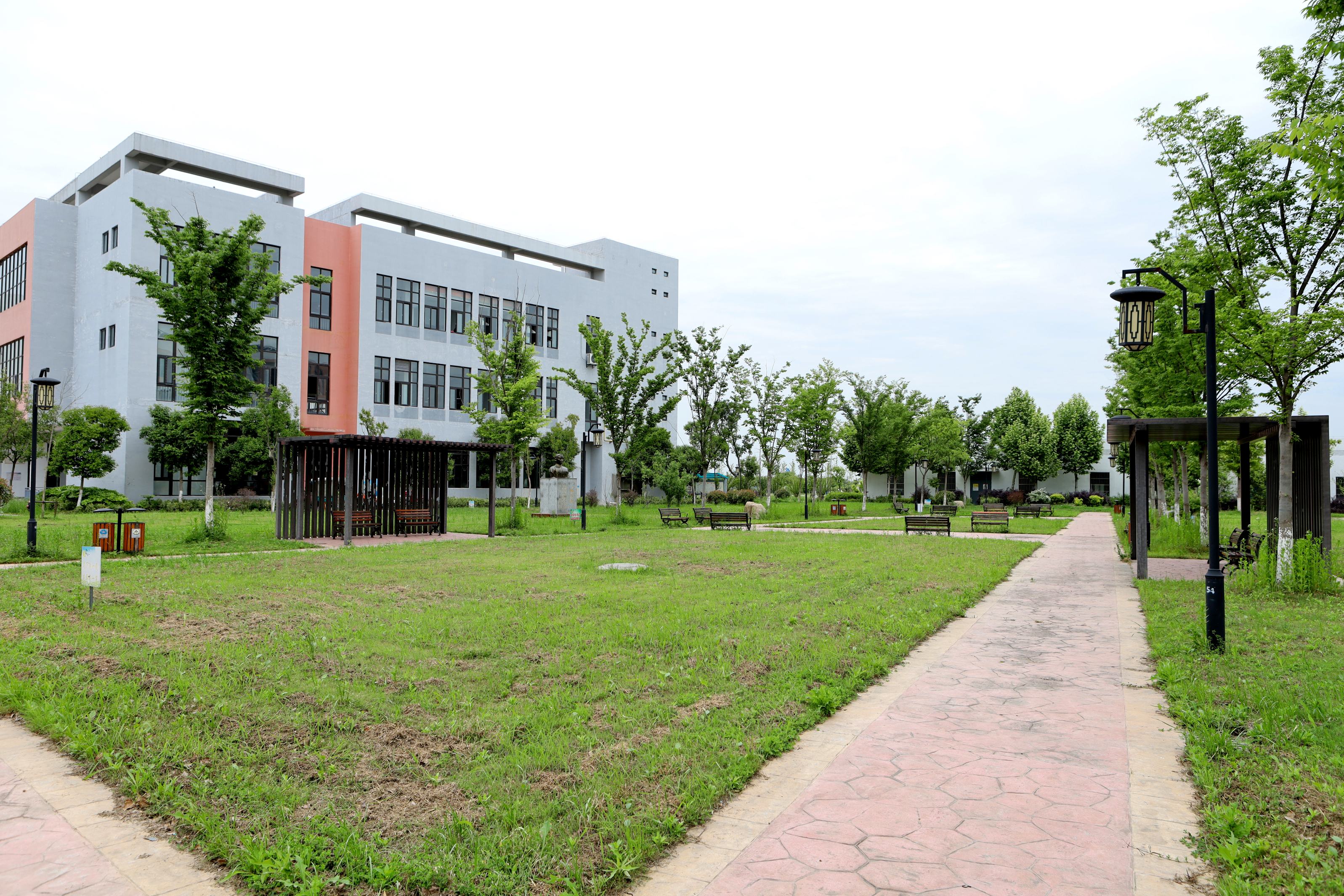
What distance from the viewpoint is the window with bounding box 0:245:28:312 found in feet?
135

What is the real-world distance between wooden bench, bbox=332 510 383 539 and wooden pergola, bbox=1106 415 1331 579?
1870cm

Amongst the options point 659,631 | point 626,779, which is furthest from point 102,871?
point 659,631

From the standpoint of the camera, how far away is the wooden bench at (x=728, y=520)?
26703mm

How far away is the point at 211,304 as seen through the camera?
19844mm

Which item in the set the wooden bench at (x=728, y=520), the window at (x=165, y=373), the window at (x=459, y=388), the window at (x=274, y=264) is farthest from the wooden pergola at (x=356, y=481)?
the window at (x=459, y=388)

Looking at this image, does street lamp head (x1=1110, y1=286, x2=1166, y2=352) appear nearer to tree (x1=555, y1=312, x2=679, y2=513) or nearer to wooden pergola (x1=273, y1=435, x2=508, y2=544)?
wooden pergola (x1=273, y1=435, x2=508, y2=544)

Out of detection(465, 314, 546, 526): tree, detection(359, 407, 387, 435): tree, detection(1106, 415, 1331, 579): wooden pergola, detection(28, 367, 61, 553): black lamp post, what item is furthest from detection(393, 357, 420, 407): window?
detection(1106, 415, 1331, 579): wooden pergola

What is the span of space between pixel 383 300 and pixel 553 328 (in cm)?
1270

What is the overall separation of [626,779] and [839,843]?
4.25 feet

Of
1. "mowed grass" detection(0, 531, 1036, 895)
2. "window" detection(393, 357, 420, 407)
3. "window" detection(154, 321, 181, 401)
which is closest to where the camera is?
"mowed grass" detection(0, 531, 1036, 895)

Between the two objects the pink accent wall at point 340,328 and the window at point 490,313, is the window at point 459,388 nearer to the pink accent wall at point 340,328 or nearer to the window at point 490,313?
the window at point 490,313

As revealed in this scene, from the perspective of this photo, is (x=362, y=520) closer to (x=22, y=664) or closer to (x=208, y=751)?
(x=22, y=664)

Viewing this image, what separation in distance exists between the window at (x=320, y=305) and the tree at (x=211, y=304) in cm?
2387

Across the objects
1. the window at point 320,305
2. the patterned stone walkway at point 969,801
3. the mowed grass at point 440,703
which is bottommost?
the patterned stone walkway at point 969,801
